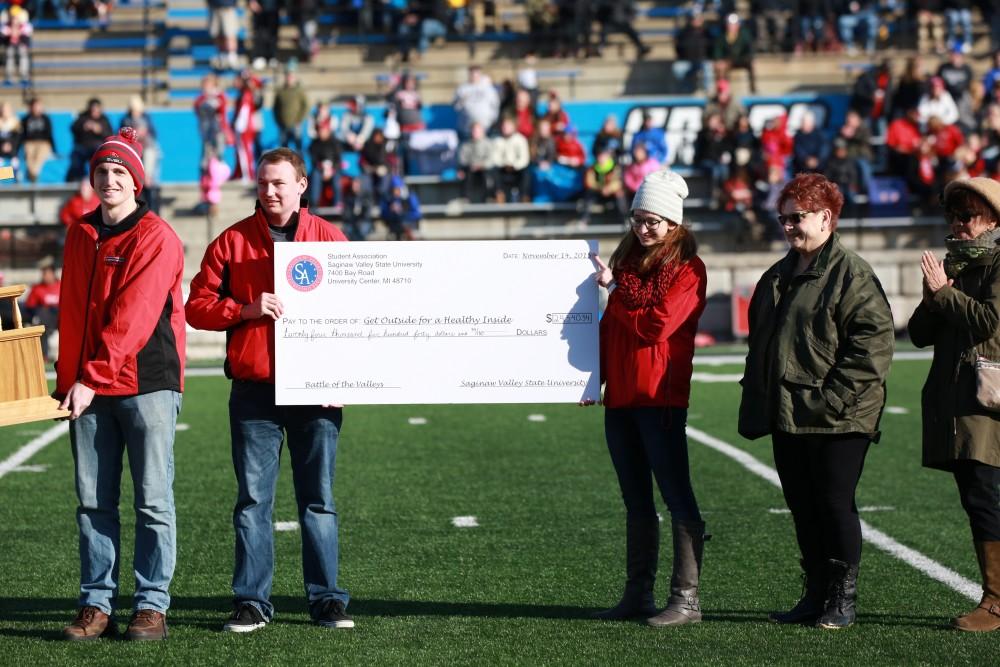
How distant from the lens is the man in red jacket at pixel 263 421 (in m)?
5.96

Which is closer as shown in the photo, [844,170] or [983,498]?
[983,498]

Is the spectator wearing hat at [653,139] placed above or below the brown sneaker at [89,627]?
above

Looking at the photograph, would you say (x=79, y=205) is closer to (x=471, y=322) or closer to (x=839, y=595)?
(x=471, y=322)

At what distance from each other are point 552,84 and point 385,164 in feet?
18.2

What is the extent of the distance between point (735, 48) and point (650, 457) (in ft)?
69.4

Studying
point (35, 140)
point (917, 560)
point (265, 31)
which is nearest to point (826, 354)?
point (917, 560)

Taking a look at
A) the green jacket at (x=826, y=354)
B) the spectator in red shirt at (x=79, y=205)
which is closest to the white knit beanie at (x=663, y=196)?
the green jacket at (x=826, y=354)

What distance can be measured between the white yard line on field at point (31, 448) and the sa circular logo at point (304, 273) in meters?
5.18

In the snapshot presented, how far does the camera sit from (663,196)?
19.5 feet

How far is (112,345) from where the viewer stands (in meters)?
5.58

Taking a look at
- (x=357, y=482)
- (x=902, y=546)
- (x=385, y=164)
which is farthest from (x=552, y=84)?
(x=902, y=546)

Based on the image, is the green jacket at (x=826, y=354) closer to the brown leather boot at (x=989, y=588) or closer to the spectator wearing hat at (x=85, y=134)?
the brown leather boot at (x=989, y=588)

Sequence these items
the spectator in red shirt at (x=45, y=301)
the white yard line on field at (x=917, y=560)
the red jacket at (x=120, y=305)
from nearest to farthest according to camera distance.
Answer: the red jacket at (x=120, y=305) < the white yard line on field at (x=917, y=560) < the spectator in red shirt at (x=45, y=301)

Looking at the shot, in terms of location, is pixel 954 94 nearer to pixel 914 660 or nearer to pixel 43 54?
pixel 43 54
